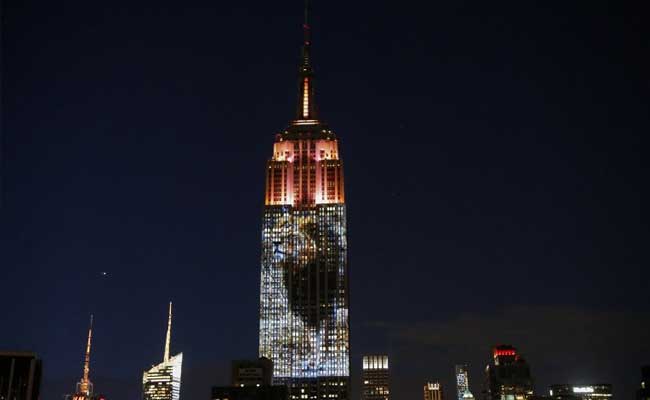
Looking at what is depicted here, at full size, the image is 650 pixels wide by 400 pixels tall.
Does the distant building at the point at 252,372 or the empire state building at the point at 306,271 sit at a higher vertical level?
the empire state building at the point at 306,271

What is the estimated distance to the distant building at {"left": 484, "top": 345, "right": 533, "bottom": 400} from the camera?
195250 millimetres

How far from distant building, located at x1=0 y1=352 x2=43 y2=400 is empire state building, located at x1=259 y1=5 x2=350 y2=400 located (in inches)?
2125

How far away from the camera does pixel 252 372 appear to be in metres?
149

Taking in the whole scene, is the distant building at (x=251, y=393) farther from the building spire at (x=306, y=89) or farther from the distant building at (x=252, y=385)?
the building spire at (x=306, y=89)

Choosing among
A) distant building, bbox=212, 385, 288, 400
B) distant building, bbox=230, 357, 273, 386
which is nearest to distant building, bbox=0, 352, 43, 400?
distant building, bbox=212, 385, 288, 400

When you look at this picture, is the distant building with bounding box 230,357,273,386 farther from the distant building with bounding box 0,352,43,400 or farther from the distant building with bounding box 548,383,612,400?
the distant building with bounding box 548,383,612,400

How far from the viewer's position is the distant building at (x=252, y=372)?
148000 millimetres

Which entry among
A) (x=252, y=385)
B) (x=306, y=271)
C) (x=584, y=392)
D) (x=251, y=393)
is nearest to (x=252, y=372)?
(x=252, y=385)

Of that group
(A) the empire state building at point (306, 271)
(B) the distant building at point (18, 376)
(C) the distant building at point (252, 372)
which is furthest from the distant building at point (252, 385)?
(B) the distant building at point (18, 376)

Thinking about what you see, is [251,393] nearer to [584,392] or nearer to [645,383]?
[645,383]

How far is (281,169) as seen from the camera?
17112cm

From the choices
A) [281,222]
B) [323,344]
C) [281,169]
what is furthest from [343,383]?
[281,169]

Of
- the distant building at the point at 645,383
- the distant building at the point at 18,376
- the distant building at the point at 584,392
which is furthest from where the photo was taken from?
the distant building at the point at 584,392

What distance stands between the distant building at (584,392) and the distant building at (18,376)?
410 feet
